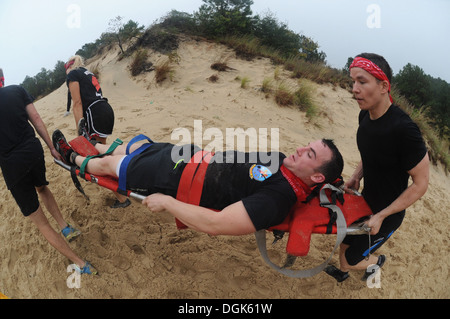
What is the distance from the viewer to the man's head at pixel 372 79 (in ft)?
6.09

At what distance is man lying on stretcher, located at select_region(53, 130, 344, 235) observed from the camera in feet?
5.87

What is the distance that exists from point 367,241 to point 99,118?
3.02m

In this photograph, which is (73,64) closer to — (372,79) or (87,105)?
(87,105)

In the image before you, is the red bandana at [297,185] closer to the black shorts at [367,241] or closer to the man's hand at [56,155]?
the black shorts at [367,241]

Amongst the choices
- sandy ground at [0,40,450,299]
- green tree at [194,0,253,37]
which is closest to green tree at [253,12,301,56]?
green tree at [194,0,253,37]

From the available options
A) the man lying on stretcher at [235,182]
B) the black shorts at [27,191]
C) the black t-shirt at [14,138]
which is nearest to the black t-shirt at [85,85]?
the black t-shirt at [14,138]

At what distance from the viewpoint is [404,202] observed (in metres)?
1.85

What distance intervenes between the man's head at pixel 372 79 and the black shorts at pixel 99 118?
269 centimetres

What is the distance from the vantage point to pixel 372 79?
1860 mm

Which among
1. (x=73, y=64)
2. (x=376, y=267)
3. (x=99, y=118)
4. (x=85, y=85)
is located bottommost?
(x=376, y=267)

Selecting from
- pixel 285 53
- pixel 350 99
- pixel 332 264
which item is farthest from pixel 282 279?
pixel 285 53

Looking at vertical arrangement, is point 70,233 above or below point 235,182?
below

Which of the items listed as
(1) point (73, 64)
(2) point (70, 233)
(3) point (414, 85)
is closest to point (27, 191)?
(2) point (70, 233)

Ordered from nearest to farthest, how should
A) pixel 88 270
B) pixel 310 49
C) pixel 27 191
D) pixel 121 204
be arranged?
pixel 27 191 < pixel 88 270 < pixel 121 204 < pixel 310 49
